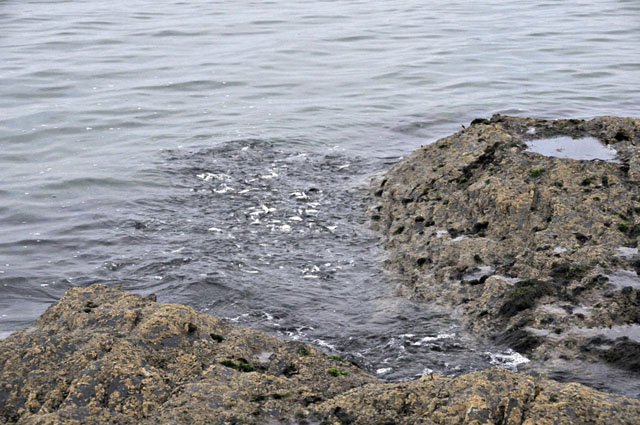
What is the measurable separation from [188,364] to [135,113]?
1148 centimetres

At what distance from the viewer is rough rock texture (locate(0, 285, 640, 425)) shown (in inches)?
158

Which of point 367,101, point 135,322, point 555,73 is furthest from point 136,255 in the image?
point 555,73

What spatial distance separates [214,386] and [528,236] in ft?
12.6

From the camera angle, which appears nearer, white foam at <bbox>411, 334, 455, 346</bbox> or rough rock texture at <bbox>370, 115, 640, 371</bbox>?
rough rock texture at <bbox>370, 115, 640, 371</bbox>

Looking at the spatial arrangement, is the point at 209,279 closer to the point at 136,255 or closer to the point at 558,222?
the point at 136,255

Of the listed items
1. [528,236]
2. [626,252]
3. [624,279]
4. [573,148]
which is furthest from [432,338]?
[573,148]

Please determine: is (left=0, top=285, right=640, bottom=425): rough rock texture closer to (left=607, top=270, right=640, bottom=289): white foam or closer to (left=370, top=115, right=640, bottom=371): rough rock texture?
(left=370, top=115, right=640, bottom=371): rough rock texture

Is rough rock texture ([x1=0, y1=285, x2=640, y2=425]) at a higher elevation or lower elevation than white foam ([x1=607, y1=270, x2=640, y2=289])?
higher

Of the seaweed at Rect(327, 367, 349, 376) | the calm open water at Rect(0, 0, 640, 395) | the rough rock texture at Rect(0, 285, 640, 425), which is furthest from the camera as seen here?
the calm open water at Rect(0, 0, 640, 395)

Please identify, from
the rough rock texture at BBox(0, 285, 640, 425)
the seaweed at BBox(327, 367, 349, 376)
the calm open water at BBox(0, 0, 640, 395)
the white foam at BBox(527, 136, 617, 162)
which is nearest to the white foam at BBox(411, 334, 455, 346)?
the calm open water at BBox(0, 0, 640, 395)

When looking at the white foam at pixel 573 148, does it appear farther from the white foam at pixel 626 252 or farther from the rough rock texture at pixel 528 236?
the white foam at pixel 626 252

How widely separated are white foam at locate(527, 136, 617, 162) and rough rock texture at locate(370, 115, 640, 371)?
0.35ft

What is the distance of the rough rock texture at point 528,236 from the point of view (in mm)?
6027

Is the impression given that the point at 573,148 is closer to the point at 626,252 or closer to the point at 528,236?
the point at 528,236
